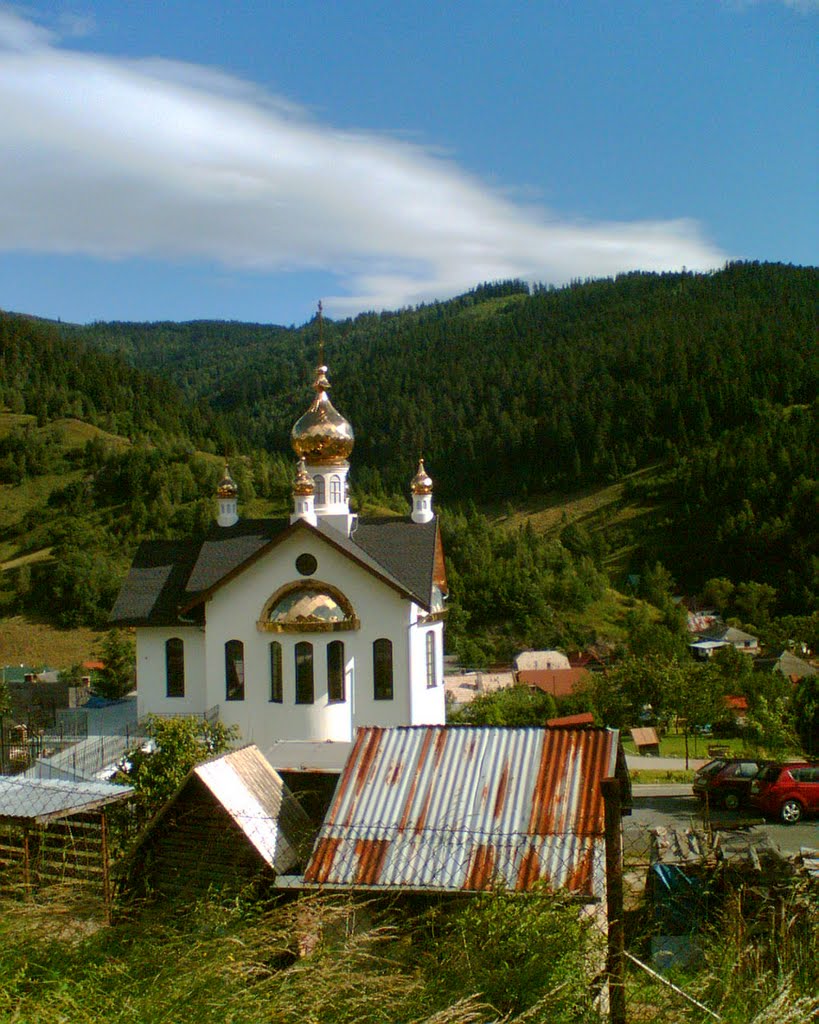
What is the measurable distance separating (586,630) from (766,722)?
38430mm

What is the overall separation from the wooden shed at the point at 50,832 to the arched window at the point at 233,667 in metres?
12.1

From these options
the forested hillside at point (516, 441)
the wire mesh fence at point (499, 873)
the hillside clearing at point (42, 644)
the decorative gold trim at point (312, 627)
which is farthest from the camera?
the forested hillside at point (516, 441)

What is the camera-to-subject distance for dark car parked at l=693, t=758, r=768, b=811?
19.7 m

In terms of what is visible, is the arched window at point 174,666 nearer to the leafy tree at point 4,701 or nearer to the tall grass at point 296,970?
the leafy tree at point 4,701

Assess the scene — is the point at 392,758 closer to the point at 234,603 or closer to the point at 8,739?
the point at 234,603

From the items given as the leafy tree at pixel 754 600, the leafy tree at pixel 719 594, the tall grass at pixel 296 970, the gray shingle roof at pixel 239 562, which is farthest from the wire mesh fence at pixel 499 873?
the leafy tree at pixel 719 594

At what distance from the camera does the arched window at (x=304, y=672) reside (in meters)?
21.5

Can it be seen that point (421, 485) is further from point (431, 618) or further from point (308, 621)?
point (308, 621)

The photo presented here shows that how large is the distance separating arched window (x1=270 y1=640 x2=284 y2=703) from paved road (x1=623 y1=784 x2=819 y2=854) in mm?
7539

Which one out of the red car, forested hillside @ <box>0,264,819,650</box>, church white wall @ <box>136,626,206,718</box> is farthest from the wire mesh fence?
forested hillside @ <box>0,264,819,650</box>

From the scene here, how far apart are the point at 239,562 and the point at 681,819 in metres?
10.6

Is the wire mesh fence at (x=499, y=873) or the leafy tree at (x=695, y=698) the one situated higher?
the wire mesh fence at (x=499, y=873)

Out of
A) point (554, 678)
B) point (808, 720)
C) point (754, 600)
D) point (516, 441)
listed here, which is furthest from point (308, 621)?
point (516, 441)

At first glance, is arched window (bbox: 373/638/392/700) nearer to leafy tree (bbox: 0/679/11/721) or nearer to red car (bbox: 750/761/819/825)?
red car (bbox: 750/761/819/825)
